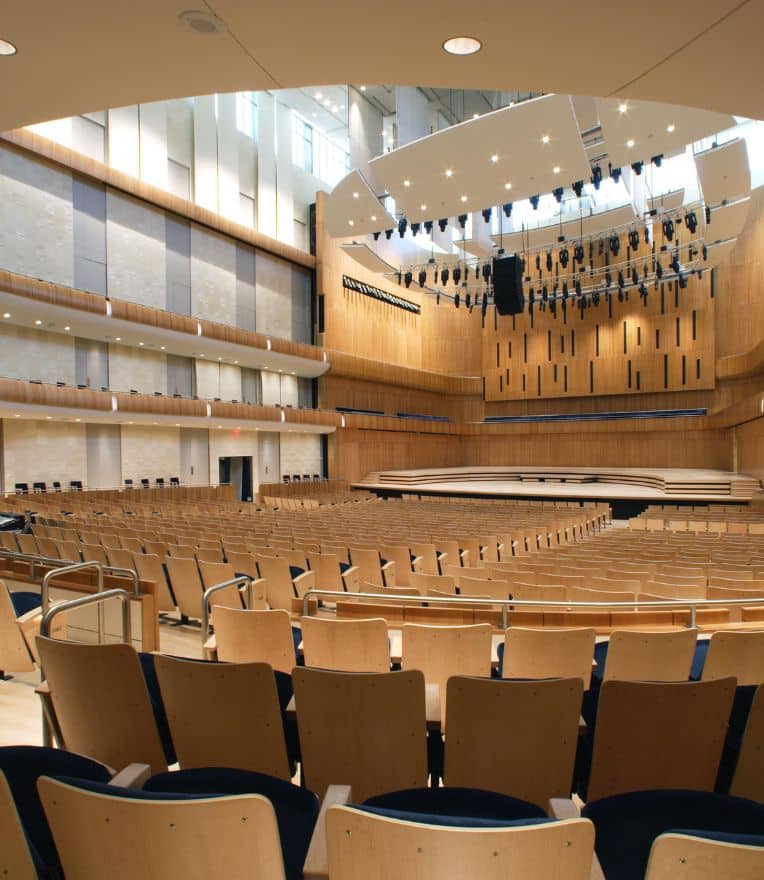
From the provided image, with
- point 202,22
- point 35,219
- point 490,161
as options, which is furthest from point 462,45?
point 35,219

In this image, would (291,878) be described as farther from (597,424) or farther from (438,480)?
(597,424)

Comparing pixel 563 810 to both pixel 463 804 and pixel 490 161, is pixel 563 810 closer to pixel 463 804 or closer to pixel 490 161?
pixel 463 804

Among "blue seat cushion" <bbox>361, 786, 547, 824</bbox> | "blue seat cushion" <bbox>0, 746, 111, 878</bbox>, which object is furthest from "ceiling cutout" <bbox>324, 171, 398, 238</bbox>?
"blue seat cushion" <bbox>361, 786, 547, 824</bbox>

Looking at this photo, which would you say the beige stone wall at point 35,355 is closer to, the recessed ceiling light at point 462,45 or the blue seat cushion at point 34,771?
the recessed ceiling light at point 462,45

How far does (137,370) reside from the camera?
2045 cm

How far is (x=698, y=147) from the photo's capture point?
20938 mm

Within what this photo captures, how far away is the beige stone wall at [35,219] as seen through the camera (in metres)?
16.7

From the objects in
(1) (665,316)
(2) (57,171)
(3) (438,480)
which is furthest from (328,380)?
(1) (665,316)

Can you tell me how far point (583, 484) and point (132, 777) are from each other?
24.8m

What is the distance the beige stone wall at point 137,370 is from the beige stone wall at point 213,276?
216cm

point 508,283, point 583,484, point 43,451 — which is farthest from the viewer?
point 583,484

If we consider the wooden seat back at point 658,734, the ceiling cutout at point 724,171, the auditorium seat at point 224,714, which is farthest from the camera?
the ceiling cutout at point 724,171

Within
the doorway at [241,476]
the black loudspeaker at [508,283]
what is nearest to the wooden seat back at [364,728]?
the black loudspeaker at [508,283]

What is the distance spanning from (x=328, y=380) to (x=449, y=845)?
1007 inches
